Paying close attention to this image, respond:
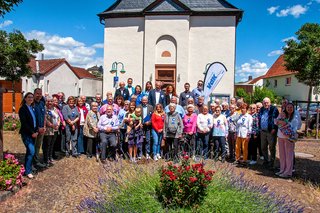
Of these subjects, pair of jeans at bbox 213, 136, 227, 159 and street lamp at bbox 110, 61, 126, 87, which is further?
street lamp at bbox 110, 61, 126, 87

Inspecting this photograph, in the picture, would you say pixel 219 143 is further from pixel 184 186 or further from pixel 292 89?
pixel 292 89

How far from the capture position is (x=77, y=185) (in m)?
5.98

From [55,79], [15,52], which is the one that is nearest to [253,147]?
[15,52]

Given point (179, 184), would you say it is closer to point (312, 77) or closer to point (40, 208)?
point (40, 208)

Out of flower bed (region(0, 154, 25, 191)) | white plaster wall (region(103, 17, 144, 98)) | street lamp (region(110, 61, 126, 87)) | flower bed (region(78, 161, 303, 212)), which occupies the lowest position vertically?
flower bed (region(0, 154, 25, 191))

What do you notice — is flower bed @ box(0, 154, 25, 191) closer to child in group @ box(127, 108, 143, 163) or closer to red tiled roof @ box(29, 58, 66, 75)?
child in group @ box(127, 108, 143, 163)

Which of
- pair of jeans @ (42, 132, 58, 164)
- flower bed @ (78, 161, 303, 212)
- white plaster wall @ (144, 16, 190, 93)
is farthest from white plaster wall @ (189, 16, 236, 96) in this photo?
flower bed @ (78, 161, 303, 212)

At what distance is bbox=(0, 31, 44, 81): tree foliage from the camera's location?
1479cm

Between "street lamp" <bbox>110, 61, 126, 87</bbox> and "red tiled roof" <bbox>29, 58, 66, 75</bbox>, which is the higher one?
"red tiled roof" <bbox>29, 58, 66, 75</bbox>

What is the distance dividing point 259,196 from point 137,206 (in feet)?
5.43

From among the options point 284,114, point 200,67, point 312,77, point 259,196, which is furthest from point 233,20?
point 259,196

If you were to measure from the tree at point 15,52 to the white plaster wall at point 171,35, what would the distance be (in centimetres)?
587

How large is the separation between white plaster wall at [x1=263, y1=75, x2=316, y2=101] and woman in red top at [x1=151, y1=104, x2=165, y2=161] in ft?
98.8

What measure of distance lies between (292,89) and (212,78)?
109 feet
